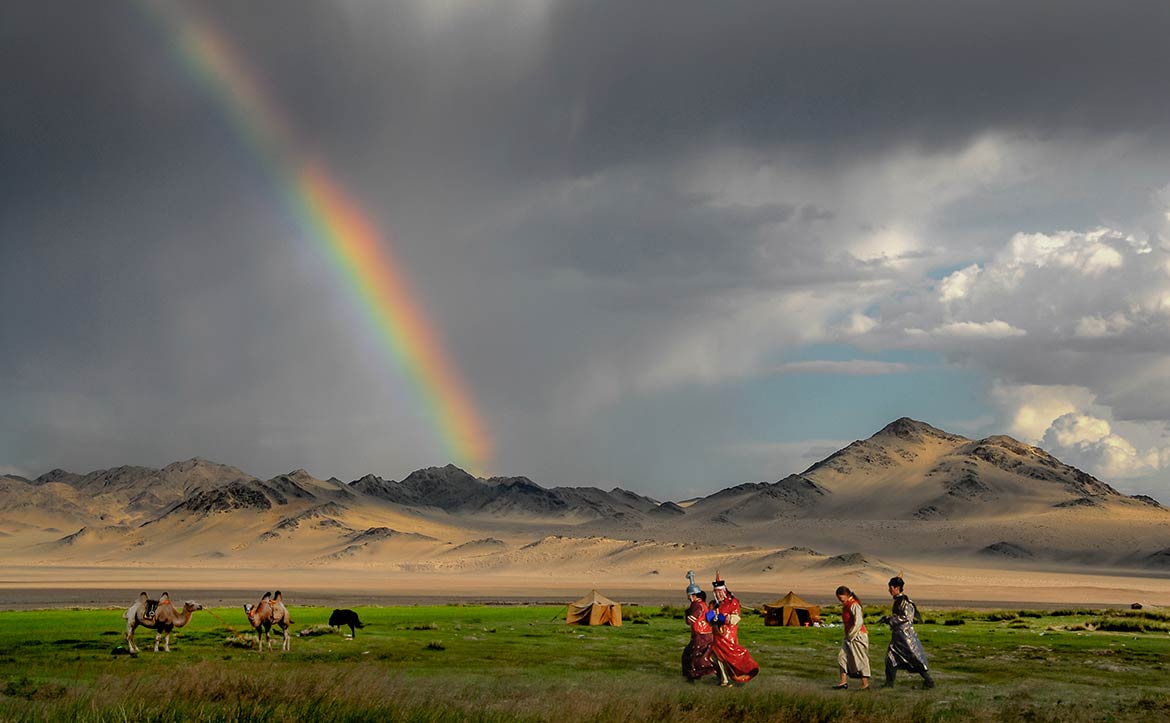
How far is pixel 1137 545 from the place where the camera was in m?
192

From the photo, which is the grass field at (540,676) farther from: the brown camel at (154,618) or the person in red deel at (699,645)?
the brown camel at (154,618)

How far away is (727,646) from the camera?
2353cm

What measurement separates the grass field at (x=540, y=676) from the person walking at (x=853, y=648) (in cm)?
61

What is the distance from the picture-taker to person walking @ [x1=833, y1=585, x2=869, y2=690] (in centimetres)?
2322

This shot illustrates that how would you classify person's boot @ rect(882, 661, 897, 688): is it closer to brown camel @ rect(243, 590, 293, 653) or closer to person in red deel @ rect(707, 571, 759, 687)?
person in red deel @ rect(707, 571, 759, 687)

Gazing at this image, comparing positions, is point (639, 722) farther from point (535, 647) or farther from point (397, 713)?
point (535, 647)

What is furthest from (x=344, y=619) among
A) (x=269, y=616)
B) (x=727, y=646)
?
(x=727, y=646)

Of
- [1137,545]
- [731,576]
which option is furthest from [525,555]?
[1137,545]

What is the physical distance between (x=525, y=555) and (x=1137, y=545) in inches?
Result: 4282

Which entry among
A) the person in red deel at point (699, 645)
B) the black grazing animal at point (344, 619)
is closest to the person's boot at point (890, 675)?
the person in red deel at point (699, 645)

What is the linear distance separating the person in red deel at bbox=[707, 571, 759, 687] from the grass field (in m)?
0.46

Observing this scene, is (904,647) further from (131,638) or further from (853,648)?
(131,638)

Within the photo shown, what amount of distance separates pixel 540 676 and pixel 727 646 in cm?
454

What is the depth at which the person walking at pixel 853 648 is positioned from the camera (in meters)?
23.2
